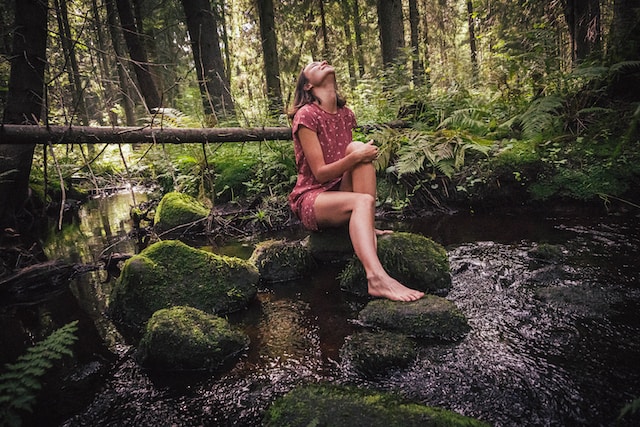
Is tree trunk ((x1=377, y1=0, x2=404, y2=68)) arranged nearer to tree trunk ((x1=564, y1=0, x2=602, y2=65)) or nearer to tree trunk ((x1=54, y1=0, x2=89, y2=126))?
tree trunk ((x1=564, y1=0, x2=602, y2=65))

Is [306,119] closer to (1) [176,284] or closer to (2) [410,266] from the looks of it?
(2) [410,266]

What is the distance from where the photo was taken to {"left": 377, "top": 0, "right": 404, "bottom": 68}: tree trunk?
8.53m

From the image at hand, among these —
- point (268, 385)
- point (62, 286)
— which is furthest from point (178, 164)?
point (268, 385)

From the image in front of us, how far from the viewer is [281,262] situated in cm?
393

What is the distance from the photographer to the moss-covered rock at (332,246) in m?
4.25

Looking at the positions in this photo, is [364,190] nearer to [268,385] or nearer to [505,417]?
[268,385]

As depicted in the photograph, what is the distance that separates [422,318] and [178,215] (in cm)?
453

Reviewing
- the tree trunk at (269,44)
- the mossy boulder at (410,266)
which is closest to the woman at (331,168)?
the mossy boulder at (410,266)

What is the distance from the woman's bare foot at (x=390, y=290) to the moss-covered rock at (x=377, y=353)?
0.44 meters

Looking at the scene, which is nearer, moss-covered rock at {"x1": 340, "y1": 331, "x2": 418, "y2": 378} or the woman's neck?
moss-covered rock at {"x1": 340, "y1": 331, "x2": 418, "y2": 378}

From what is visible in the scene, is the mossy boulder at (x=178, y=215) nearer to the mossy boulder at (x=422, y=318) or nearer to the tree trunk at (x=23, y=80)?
the tree trunk at (x=23, y=80)

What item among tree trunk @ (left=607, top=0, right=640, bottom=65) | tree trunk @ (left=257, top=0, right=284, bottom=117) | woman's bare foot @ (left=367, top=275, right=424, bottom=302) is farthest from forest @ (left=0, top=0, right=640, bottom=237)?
woman's bare foot @ (left=367, top=275, right=424, bottom=302)

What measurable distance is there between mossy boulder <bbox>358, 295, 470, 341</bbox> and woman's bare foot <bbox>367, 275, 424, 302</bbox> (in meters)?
0.06

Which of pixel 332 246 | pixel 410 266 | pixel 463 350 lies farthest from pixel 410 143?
pixel 463 350
